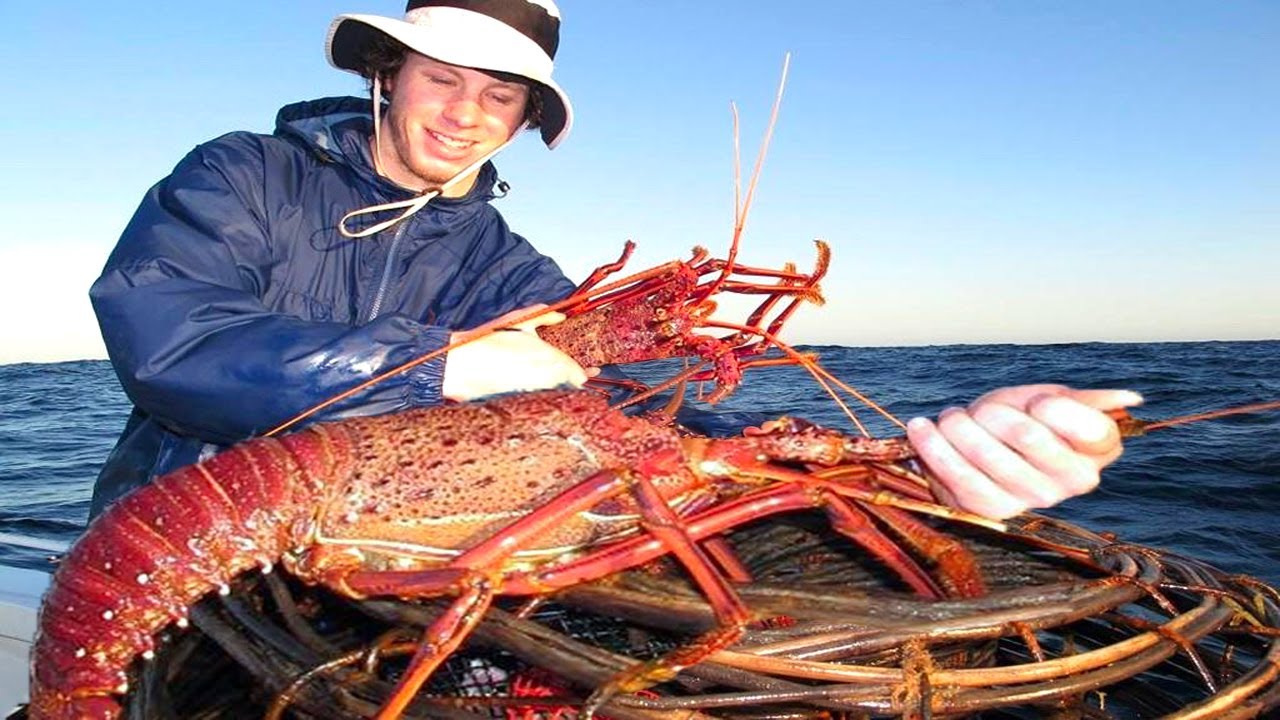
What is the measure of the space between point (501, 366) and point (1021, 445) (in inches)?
57.6

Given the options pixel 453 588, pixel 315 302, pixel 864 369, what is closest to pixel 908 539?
pixel 453 588

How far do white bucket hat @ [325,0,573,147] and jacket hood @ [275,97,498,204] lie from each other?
306mm

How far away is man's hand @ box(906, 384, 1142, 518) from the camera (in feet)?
5.06

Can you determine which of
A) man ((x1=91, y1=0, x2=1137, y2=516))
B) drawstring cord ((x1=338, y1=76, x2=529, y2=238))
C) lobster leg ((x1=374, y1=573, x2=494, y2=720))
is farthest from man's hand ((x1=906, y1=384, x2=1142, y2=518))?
drawstring cord ((x1=338, y1=76, x2=529, y2=238))

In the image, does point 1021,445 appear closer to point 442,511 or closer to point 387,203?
point 442,511

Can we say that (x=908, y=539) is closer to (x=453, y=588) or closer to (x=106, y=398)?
(x=453, y=588)

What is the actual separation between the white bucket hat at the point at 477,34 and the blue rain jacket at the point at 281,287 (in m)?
0.30

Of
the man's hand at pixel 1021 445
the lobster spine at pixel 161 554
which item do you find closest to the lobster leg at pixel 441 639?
the lobster spine at pixel 161 554

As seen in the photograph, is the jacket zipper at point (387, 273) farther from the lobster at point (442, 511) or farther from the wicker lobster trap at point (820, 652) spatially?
the wicker lobster trap at point (820, 652)

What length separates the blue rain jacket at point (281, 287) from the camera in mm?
2223

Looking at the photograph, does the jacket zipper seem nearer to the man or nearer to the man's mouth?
the man

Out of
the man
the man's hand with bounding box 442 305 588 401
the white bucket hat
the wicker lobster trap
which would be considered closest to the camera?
the wicker lobster trap

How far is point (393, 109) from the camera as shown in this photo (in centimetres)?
331

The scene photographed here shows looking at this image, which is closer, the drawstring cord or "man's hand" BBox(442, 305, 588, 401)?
"man's hand" BBox(442, 305, 588, 401)
